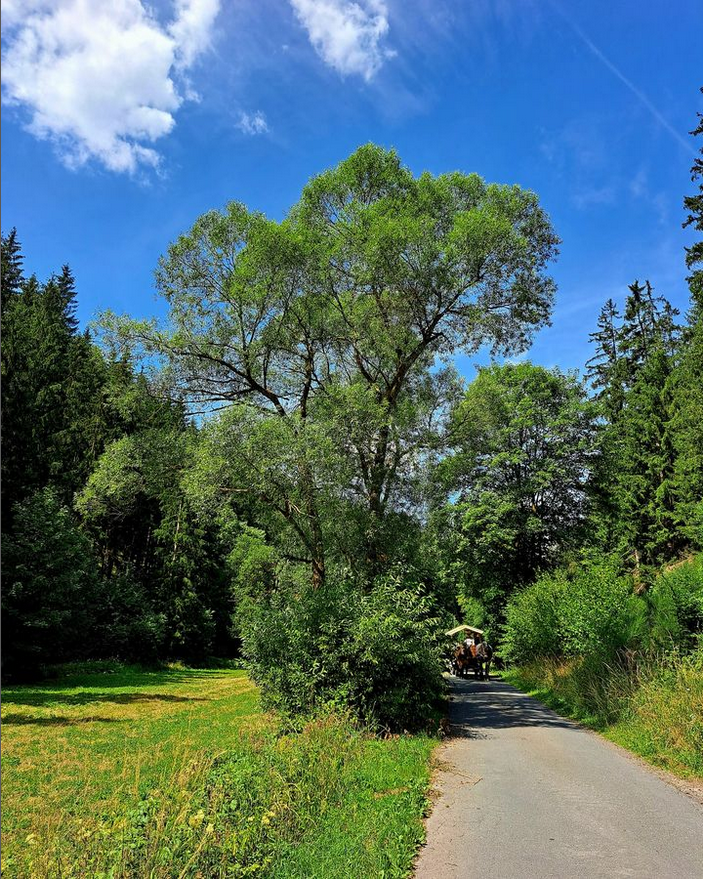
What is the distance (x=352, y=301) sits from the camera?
15742mm

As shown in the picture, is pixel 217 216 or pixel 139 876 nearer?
pixel 139 876

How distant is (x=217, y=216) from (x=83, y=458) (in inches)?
1006

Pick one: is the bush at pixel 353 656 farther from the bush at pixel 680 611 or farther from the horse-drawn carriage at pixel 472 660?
the horse-drawn carriage at pixel 472 660

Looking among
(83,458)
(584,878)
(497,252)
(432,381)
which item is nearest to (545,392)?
(432,381)

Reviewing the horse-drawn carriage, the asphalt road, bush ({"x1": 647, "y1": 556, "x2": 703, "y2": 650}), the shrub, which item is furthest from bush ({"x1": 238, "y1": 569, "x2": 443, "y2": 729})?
the horse-drawn carriage

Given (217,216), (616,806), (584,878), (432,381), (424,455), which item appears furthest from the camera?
(432,381)

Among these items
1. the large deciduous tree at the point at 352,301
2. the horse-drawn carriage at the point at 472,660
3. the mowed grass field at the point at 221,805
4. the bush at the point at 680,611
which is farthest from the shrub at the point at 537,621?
the mowed grass field at the point at 221,805

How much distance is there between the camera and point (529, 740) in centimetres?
1100

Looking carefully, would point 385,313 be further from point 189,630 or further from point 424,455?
point 189,630

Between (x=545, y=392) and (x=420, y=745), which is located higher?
(x=545, y=392)

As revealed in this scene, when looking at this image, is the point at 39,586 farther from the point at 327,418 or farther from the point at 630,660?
the point at 630,660

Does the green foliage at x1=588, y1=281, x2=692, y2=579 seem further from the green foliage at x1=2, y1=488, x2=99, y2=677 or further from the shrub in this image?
the green foliage at x1=2, y1=488, x2=99, y2=677

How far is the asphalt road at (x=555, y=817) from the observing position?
4.91m

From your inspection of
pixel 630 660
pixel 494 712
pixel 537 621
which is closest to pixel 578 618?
pixel 494 712
